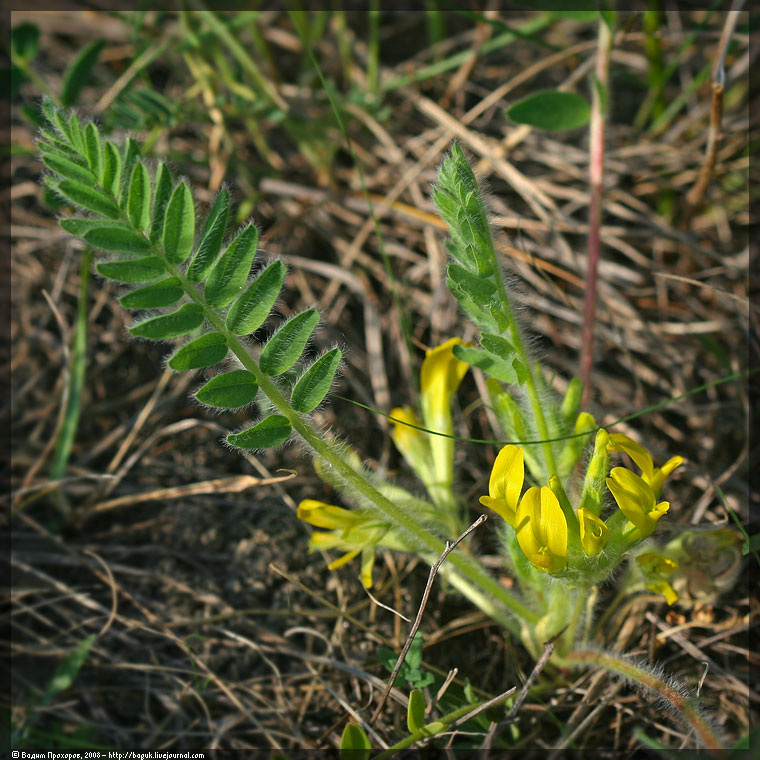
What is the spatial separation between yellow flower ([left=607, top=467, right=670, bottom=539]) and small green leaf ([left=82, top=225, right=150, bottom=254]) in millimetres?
1218

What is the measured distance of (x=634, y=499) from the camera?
165cm

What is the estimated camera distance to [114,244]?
1655mm

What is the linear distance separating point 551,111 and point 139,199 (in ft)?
4.91

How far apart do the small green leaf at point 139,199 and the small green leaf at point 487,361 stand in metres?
0.81

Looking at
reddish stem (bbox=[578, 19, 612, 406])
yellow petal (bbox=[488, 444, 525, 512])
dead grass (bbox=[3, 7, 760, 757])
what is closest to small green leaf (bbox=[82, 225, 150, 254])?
dead grass (bbox=[3, 7, 760, 757])

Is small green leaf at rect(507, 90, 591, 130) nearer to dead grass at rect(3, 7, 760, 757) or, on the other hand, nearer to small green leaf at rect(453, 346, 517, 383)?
dead grass at rect(3, 7, 760, 757)

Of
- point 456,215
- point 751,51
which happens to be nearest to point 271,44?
point 751,51

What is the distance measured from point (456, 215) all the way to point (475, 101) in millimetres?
2051

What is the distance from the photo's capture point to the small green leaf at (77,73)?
110 inches

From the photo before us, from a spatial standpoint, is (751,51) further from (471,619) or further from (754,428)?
(471,619)

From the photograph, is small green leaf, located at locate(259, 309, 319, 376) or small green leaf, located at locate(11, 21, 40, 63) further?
small green leaf, located at locate(11, 21, 40, 63)

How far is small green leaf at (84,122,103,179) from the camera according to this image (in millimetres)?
1667

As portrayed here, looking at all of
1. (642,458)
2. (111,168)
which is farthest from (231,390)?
(642,458)

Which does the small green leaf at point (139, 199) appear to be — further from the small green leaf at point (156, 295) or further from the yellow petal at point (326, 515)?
the yellow petal at point (326, 515)
